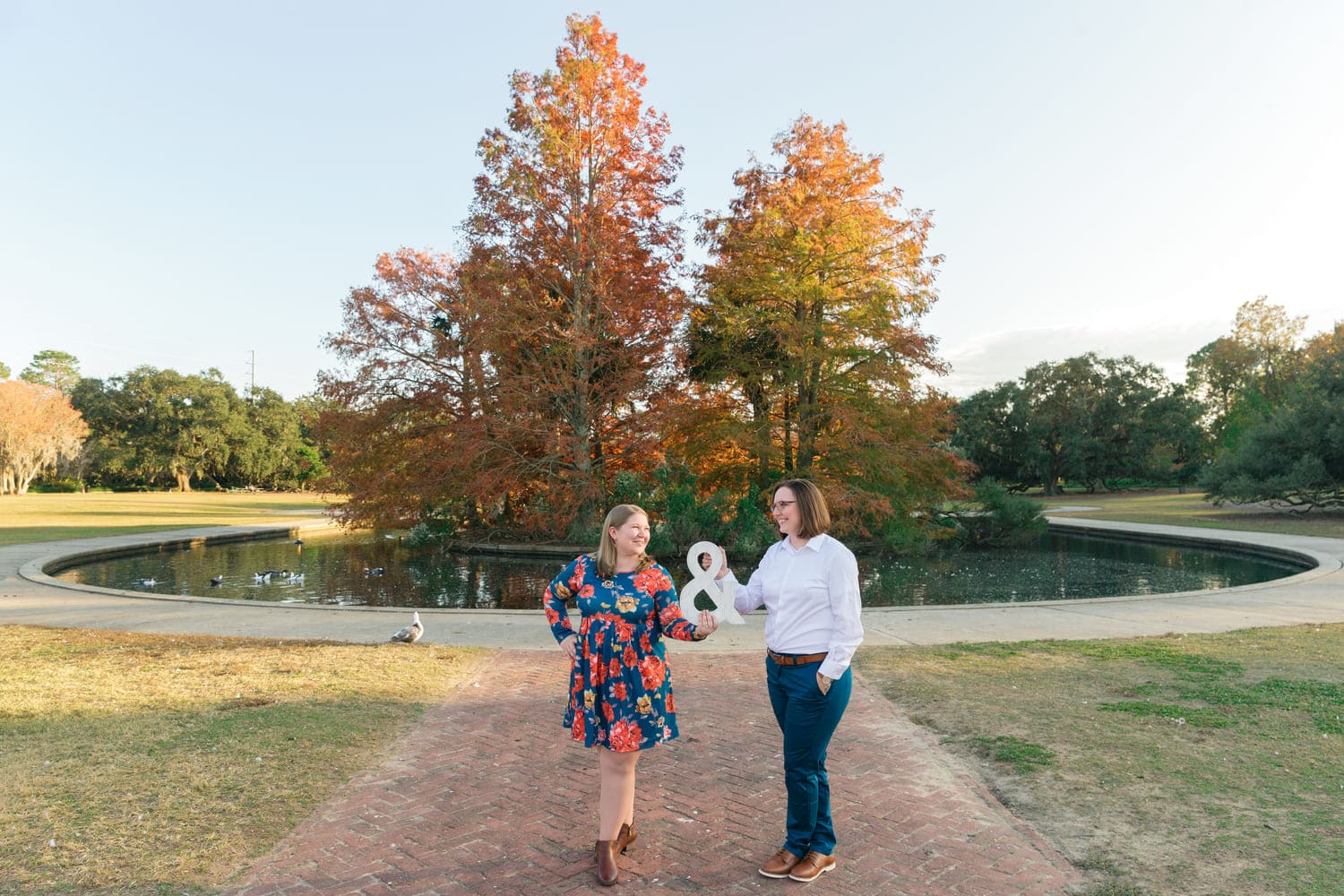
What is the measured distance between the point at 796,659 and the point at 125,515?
37699 mm

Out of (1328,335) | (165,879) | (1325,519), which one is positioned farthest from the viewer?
(1328,335)

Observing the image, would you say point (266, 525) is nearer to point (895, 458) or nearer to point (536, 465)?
point (536, 465)

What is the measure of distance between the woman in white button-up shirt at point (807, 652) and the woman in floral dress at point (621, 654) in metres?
0.38

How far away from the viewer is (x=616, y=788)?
3732mm

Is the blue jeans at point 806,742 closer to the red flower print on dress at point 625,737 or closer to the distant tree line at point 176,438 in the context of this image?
the red flower print on dress at point 625,737

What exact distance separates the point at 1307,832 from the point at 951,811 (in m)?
1.62

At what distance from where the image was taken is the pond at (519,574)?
14359 mm

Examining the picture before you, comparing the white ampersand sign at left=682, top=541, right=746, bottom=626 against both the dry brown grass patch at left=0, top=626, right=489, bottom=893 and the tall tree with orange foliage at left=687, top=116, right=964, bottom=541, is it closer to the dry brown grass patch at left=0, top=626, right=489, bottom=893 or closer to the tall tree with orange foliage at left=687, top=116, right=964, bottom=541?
the dry brown grass patch at left=0, top=626, right=489, bottom=893

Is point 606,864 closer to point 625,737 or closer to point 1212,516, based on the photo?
point 625,737

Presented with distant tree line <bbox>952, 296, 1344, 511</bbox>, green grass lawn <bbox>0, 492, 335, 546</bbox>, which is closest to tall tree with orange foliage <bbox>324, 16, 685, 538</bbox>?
green grass lawn <bbox>0, 492, 335, 546</bbox>

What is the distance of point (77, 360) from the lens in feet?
286

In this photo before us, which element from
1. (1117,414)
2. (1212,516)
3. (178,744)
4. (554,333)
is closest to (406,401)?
(554,333)

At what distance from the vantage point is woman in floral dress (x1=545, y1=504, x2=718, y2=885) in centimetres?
367

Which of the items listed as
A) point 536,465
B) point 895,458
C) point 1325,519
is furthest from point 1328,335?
point 536,465
